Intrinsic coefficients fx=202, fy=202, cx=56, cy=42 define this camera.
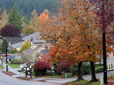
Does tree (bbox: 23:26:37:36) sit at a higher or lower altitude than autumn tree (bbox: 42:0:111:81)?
higher

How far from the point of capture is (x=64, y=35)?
1681cm

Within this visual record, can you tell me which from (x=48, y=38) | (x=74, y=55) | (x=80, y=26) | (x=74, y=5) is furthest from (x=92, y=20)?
(x=48, y=38)

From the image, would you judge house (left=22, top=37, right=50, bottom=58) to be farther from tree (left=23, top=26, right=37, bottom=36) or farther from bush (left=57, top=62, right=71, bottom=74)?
tree (left=23, top=26, right=37, bottom=36)

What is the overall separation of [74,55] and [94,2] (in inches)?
207

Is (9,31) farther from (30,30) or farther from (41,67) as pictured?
(41,67)

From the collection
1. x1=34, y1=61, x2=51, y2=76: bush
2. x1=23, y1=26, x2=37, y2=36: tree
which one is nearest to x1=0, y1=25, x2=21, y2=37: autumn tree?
x1=23, y1=26, x2=37, y2=36: tree

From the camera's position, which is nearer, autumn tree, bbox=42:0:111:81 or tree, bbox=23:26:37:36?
autumn tree, bbox=42:0:111:81

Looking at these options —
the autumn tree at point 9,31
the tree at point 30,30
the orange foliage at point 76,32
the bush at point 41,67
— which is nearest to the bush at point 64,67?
the bush at point 41,67

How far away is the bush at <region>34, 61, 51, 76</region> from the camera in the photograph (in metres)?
30.7

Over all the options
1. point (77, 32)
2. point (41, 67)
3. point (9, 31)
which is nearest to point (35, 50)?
point (41, 67)

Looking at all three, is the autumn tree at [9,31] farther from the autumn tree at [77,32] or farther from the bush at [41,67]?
the autumn tree at [77,32]

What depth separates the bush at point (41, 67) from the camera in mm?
30672

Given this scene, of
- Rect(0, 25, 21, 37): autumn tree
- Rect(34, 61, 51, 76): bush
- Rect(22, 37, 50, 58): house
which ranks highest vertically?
Rect(0, 25, 21, 37): autumn tree

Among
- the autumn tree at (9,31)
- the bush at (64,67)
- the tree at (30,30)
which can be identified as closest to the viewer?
the bush at (64,67)
